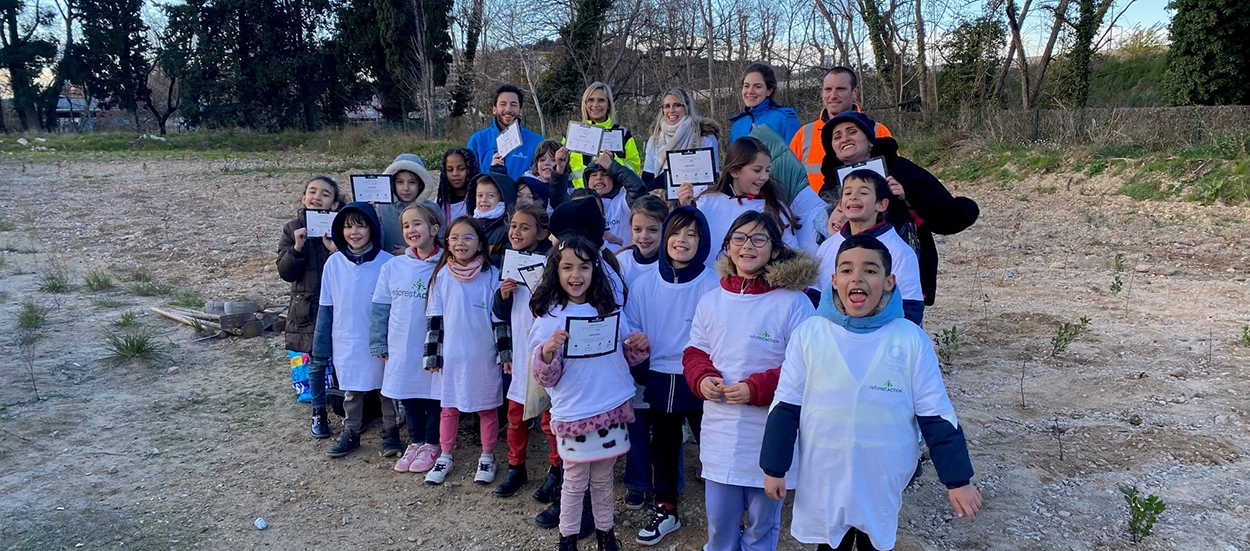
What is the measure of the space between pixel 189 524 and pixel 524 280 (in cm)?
215

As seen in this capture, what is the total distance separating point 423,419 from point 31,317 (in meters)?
5.15

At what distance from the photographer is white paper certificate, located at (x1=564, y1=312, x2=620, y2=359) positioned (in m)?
3.35

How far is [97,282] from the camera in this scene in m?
9.05

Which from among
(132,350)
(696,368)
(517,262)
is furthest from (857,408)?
(132,350)

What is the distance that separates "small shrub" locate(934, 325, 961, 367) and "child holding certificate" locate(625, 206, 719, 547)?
11.4 feet

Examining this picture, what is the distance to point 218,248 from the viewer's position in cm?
1163

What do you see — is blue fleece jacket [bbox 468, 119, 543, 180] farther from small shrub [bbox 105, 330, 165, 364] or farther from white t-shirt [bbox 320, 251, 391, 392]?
small shrub [bbox 105, 330, 165, 364]

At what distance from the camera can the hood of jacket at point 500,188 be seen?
4.92m

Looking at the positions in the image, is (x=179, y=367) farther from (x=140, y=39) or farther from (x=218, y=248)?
(x=140, y=39)

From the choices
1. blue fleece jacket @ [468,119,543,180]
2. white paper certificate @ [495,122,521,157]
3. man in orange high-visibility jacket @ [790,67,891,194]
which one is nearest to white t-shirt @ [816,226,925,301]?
man in orange high-visibility jacket @ [790,67,891,194]

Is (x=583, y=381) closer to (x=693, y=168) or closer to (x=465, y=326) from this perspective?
(x=465, y=326)

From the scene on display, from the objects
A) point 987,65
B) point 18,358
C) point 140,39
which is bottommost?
point 18,358

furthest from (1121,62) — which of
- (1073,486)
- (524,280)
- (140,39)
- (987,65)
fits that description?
(140,39)

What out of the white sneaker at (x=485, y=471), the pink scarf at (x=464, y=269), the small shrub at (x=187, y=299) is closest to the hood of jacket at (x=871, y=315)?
→ the pink scarf at (x=464, y=269)
